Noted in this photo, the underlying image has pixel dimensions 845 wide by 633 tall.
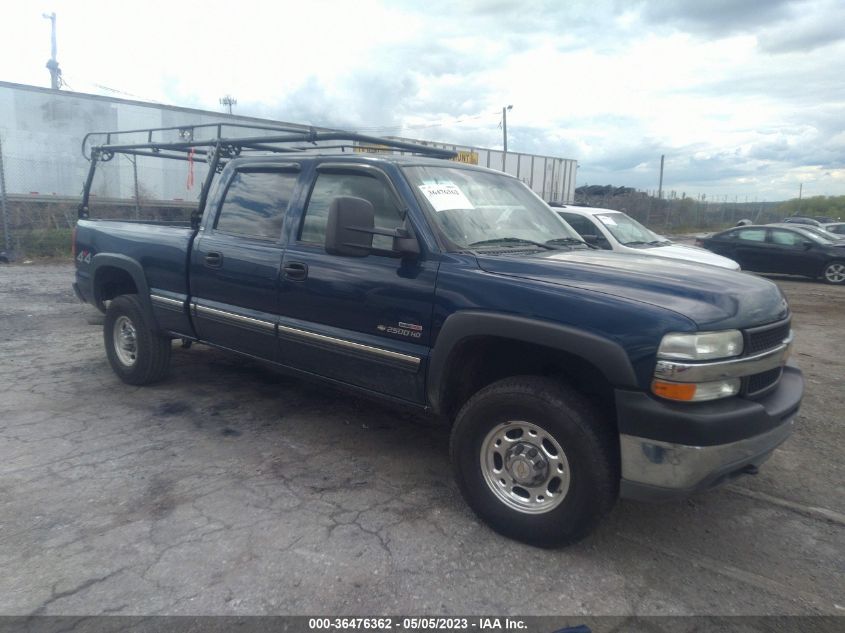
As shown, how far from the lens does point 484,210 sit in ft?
13.2

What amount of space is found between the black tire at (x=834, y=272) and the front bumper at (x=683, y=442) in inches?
587

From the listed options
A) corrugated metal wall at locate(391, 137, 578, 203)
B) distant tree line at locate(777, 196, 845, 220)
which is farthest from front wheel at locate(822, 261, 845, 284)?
distant tree line at locate(777, 196, 845, 220)

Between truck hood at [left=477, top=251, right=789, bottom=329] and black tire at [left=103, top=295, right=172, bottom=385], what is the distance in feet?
10.6

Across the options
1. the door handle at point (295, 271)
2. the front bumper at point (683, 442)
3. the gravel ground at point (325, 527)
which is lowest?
the gravel ground at point (325, 527)

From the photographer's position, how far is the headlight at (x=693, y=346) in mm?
2719

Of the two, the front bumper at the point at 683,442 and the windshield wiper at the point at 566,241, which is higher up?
the windshield wiper at the point at 566,241

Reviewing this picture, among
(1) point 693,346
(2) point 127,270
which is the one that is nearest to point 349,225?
(1) point 693,346

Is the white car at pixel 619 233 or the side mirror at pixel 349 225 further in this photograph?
the white car at pixel 619 233

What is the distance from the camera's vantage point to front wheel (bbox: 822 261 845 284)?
50.0 feet

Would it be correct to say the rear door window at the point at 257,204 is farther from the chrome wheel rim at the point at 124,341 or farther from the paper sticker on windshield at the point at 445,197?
the chrome wheel rim at the point at 124,341

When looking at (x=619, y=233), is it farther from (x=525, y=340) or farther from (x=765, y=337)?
(x=525, y=340)

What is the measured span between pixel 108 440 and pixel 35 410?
3.24ft

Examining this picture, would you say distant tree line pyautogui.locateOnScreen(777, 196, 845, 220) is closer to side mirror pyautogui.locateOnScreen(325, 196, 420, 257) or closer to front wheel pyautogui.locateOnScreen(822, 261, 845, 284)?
front wheel pyautogui.locateOnScreen(822, 261, 845, 284)

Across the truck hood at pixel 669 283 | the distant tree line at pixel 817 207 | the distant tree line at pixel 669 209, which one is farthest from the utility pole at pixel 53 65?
the distant tree line at pixel 817 207
